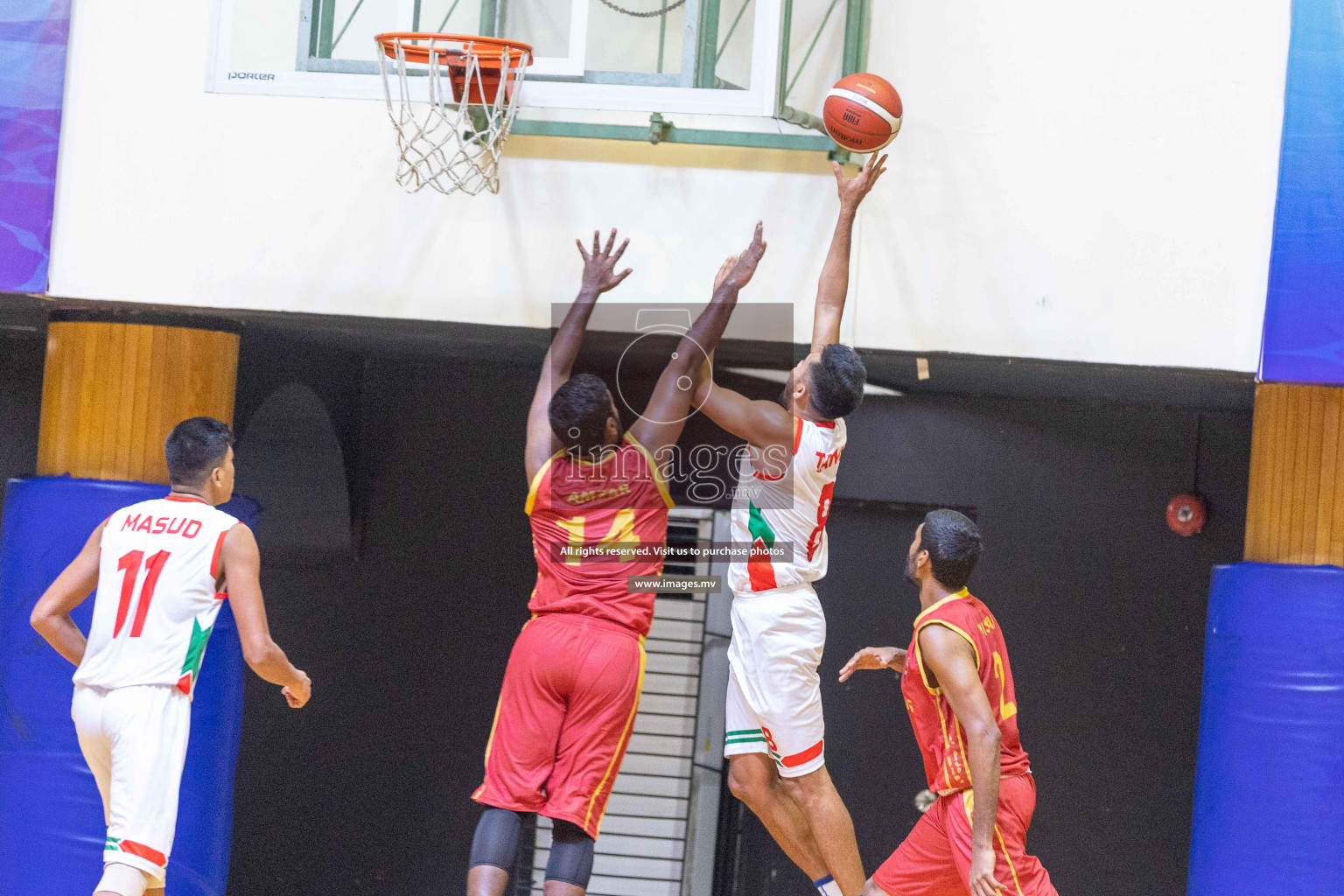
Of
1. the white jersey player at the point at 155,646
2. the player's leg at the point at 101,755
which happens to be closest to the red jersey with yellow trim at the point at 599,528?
the white jersey player at the point at 155,646

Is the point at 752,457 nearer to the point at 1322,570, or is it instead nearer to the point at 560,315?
the point at 560,315

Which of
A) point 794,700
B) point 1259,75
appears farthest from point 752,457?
point 1259,75

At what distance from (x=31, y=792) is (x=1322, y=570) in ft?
17.9

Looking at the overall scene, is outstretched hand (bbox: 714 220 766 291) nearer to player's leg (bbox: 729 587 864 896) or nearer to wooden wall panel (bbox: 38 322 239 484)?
player's leg (bbox: 729 587 864 896)

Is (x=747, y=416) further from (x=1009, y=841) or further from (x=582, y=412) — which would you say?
(x=1009, y=841)

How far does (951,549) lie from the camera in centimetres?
443

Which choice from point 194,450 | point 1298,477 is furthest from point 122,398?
point 1298,477

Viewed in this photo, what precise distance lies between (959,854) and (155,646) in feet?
9.82

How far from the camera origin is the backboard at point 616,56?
15.1 feet

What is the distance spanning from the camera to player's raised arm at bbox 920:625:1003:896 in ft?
13.3

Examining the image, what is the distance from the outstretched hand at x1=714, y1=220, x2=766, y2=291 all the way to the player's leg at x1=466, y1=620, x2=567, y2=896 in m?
1.53

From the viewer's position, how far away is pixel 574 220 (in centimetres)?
514

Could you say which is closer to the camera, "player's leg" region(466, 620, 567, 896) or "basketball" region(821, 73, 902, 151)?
"player's leg" region(466, 620, 567, 896)

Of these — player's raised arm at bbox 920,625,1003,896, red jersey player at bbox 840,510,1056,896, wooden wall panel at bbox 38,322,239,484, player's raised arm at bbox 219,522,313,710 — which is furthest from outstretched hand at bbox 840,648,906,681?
wooden wall panel at bbox 38,322,239,484
